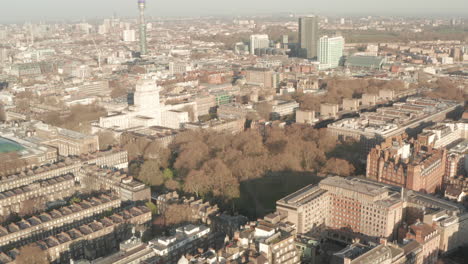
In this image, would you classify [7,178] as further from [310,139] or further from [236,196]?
[310,139]

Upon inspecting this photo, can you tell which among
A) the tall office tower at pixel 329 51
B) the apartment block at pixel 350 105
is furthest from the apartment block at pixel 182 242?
the tall office tower at pixel 329 51

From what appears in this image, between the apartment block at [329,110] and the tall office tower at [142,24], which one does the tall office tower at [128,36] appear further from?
the apartment block at [329,110]

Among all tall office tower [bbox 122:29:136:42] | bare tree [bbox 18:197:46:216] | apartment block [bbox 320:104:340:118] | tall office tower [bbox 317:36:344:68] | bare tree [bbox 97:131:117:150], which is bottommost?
bare tree [bbox 18:197:46:216]

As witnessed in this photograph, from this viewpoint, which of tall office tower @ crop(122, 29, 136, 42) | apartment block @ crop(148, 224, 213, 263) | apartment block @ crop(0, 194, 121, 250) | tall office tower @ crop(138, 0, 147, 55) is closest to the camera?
apartment block @ crop(148, 224, 213, 263)

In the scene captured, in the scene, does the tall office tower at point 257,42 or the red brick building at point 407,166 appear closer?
the red brick building at point 407,166

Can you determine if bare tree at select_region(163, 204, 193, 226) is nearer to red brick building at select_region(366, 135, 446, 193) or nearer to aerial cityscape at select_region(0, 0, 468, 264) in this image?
aerial cityscape at select_region(0, 0, 468, 264)

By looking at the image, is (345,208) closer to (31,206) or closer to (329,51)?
(31,206)

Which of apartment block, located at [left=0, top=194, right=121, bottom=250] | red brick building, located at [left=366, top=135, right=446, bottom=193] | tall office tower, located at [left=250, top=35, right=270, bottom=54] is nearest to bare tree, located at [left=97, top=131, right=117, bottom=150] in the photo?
apartment block, located at [left=0, top=194, right=121, bottom=250]
